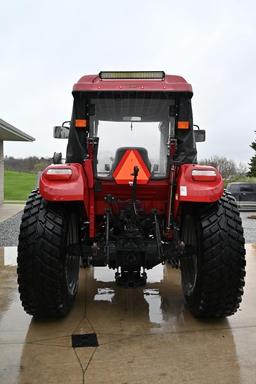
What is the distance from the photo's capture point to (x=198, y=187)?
3.79 m

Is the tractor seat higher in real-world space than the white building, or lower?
lower

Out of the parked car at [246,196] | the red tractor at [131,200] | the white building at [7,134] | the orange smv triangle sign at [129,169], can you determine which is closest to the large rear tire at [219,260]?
the red tractor at [131,200]

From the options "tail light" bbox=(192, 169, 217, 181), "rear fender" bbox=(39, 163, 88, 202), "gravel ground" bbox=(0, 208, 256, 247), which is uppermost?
"tail light" bbox=(192, 169, 217, 181)

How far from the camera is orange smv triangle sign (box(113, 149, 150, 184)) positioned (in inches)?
158

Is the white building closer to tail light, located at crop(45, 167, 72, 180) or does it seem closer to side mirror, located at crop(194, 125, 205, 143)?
side mirror, located at crop(194, 125, 205, 143)

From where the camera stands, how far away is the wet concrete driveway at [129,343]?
3.04 m

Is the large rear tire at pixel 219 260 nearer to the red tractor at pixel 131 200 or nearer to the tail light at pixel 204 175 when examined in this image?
the red tractor at pixel 131 200

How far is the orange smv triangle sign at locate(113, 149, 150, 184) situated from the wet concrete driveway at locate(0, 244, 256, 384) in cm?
140

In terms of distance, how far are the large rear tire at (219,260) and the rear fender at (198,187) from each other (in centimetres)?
28

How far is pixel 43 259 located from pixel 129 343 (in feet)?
3.53

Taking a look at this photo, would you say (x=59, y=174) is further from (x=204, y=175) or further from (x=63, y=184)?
(x=204, y=175)

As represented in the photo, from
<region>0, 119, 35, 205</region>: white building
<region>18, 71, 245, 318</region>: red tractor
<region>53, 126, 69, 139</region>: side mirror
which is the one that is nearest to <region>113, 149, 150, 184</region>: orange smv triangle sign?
<region>18, 71, 245, 318</region>: red tractor

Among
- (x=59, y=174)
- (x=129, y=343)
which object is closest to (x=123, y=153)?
(x=59, y=174)

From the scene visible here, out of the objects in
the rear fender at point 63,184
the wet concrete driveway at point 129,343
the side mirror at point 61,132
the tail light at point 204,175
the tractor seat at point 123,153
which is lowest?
the wet concrete driveway at point 129,343
